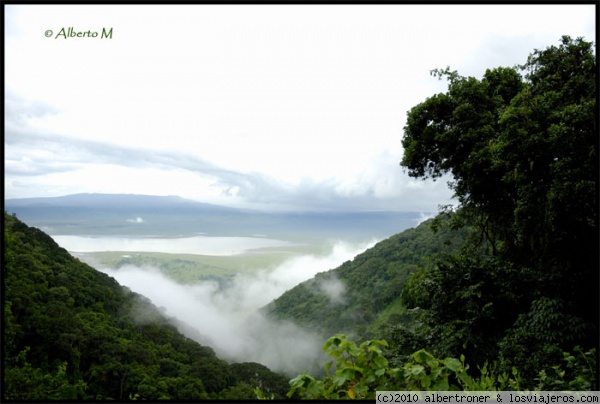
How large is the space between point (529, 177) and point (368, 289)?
3976 cm

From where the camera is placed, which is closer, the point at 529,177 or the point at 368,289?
the point at 529,177

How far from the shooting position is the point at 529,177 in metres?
5.39

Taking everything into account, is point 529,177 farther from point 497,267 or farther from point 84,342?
point 84,342

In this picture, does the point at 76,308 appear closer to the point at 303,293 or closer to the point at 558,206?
the point at 558,206

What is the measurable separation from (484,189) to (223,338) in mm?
73146

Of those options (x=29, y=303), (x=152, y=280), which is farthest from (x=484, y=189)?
(x=152, y=280)

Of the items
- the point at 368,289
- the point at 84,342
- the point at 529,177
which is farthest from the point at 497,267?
the point at 368,289

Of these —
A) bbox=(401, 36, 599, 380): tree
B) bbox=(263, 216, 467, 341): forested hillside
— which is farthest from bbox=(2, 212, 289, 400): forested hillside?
bbox=(263, 216, 467, 341): forested hillside

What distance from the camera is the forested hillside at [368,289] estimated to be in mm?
34719

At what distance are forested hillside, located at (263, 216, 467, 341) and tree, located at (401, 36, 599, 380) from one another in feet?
76.5

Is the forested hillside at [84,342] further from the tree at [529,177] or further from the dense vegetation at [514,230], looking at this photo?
the tree at [529,177]

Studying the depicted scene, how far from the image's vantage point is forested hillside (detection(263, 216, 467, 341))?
114 ft

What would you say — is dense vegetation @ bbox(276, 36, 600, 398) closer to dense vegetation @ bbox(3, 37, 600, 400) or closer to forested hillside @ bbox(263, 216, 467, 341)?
dense vegetation @ bbox(3, 37, 600, 400)

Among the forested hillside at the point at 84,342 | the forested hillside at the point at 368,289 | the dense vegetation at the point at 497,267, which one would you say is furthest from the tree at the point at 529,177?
the forested hillside at the point at 368,289
